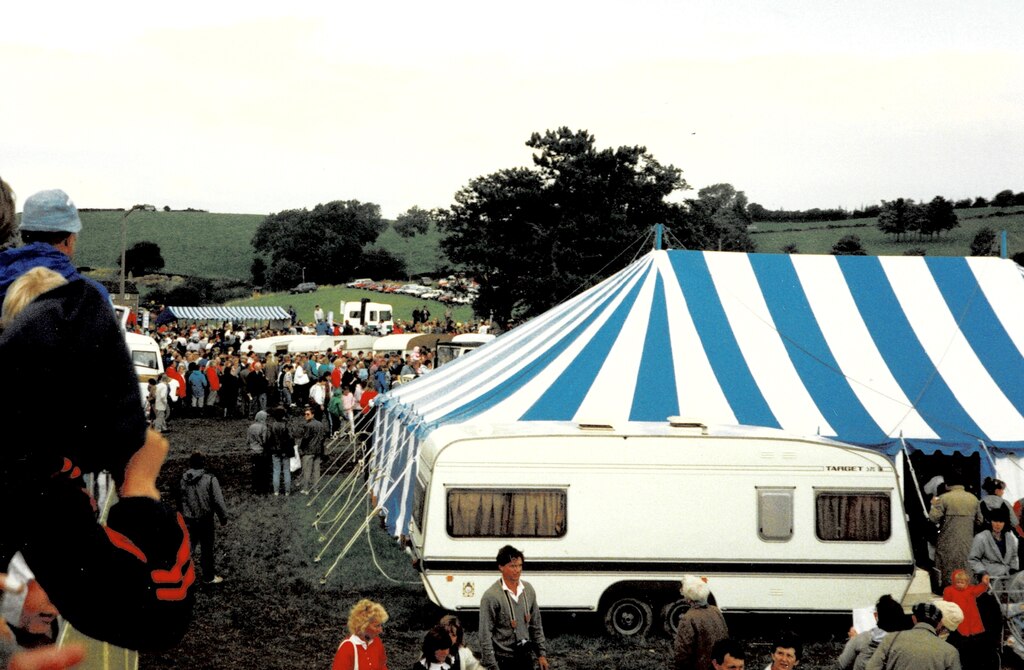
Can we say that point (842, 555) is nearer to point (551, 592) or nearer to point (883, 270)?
point (551, 592)

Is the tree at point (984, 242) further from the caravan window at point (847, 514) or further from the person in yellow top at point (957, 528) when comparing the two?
the caravan window at point (847, 514)

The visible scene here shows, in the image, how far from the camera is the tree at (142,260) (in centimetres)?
9888

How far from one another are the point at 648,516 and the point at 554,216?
43823 mm

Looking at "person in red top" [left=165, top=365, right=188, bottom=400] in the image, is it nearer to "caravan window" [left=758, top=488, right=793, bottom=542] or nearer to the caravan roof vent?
the caravan roof vent

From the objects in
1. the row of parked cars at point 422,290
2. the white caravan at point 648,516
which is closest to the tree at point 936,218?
the row of parked cars at point 422,290

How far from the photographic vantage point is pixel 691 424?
38.0 feet

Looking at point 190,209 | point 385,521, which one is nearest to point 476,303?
point 385,521

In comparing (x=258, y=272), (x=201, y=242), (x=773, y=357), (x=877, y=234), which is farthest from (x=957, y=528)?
(x=201, y=242)

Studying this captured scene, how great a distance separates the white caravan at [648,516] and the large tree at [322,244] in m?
105

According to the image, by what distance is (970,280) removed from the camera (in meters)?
15.6

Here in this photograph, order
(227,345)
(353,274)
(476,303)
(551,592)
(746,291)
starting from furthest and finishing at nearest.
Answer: (353,274) → (476,303) → (227,345) → (746,291) → (551,592)

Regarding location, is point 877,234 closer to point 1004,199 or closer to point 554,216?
point 1004,199

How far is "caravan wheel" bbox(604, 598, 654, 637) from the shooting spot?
1144cm

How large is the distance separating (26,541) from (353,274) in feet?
390
